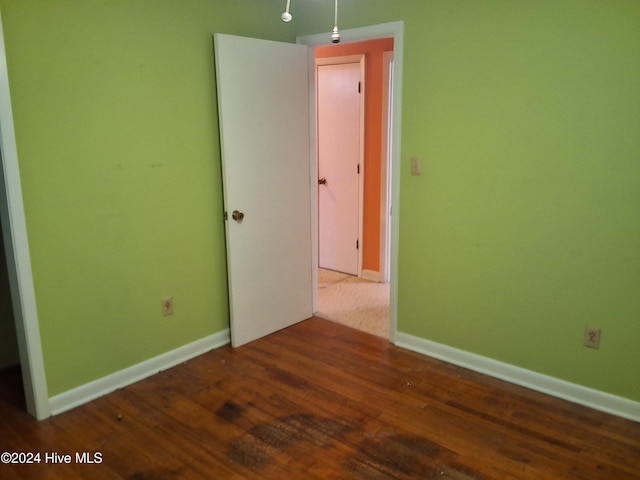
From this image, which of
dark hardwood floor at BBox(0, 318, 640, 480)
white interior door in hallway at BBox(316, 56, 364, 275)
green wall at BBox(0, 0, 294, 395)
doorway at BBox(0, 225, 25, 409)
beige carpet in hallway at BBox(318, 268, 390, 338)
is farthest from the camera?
white interior door in hallway at BBox(316, 56, 364, 275)

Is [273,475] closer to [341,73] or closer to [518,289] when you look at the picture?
[518,289]

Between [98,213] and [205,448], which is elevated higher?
[98,213]

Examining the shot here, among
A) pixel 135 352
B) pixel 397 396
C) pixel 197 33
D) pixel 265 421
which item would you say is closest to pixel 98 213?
pixel 135 352

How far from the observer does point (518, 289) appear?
2791 mm

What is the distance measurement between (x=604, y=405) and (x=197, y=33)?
3022 mm

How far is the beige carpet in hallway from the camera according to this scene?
3.75 metres

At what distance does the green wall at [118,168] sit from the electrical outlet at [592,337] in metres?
2.18

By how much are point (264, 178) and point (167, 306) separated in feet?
3.34

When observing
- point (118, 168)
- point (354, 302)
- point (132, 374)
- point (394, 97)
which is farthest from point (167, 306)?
point (394, 97)

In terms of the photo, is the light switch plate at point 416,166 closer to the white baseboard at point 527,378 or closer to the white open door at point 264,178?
the white open door at point 264,178

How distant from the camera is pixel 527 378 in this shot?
9.29 ft

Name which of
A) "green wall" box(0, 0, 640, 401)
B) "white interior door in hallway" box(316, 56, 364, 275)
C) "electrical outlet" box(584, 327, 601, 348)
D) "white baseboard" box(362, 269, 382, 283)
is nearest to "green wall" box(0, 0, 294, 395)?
"green wall" box(0, 0, 640, 401)

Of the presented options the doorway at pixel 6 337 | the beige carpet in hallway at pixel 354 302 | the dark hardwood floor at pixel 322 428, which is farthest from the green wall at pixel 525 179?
the doorway at pixel 6 337

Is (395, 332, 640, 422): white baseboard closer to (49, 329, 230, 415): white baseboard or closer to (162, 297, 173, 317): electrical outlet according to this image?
(49, 329, 230, 415): white baseboard
